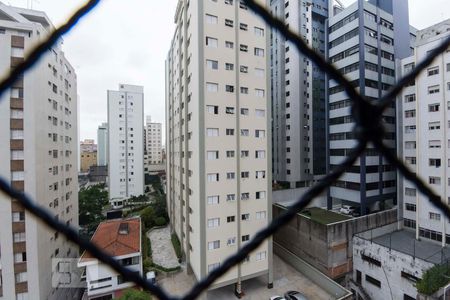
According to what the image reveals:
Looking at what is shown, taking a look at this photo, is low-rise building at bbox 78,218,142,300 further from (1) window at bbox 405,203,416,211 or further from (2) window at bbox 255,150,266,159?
(1) window at bbox 405,203,416,211

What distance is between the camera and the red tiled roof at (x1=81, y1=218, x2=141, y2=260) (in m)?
8.20

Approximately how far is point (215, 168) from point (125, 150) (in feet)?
58.1

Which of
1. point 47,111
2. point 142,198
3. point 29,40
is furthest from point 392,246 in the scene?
point 142,198

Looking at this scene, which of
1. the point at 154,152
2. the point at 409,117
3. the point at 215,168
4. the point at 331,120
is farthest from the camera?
the point at 154,152

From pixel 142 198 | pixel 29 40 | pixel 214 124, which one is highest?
pixel 29 40

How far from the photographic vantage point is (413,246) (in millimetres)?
8266

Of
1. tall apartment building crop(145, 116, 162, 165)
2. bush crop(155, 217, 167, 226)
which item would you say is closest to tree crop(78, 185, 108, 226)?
bush crop(155, 217, 167, 226)

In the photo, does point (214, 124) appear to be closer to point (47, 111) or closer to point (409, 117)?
point (47, 111)

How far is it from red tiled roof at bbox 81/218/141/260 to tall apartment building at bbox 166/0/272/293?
2172 millimetres

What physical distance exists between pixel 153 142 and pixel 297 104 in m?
27.6

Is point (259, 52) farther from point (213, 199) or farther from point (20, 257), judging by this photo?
point (20, 257)

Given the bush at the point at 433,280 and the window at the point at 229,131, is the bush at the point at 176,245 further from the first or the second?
the bush at the point at 433,280

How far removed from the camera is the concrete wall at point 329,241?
824cm

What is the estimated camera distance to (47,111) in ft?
29.3
